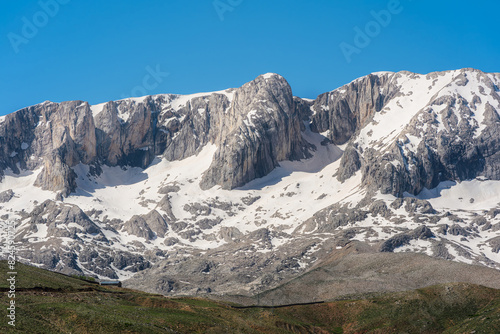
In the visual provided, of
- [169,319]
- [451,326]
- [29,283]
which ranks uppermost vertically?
[29,283]

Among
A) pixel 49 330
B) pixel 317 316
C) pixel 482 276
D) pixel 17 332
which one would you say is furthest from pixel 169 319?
pixel 482 276

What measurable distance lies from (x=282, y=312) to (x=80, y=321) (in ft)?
211

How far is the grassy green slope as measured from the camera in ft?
344

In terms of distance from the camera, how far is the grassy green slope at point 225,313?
10475 cm

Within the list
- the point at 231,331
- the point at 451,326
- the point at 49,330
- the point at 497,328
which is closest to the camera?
the point at 49,330

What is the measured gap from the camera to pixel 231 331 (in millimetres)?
123562

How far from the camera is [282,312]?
15762 centimetres

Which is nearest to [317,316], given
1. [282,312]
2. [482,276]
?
[282,312]

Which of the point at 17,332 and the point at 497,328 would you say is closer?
the point at 17,332

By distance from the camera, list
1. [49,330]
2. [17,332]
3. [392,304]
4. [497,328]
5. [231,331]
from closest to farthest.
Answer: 1. [17,332]
2. [49,330]
3. [497,328]
4. [231,331]
5. [392,304]

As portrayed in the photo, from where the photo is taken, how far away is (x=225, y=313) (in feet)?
462

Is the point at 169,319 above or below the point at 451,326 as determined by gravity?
above

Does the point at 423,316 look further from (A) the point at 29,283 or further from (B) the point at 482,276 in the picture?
(A) the point at 29,283

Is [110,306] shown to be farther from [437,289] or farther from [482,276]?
[482,276]
